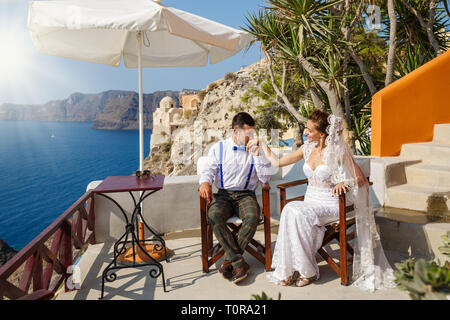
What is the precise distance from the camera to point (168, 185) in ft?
13.5

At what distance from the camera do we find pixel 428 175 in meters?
3.90

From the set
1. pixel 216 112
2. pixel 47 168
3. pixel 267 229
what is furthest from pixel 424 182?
pixel 47 168

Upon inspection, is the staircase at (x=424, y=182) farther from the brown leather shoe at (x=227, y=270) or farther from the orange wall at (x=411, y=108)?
the brown leather shoe at (x=227, y=270)

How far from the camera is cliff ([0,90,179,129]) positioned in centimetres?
14088

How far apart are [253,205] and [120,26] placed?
193cm

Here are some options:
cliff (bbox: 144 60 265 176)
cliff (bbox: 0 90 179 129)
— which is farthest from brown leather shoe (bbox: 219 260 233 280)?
cliff (bbox: 0 90 179 129)

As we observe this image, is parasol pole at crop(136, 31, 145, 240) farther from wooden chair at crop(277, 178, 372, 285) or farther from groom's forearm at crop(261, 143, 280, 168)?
wooden chair at crop(277, 178, 372, 285)

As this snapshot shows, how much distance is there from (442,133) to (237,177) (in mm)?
3409

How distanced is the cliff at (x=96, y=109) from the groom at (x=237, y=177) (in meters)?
134

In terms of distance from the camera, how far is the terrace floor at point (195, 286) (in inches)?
103

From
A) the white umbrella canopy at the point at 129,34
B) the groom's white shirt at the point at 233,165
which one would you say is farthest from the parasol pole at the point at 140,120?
the groom's white shirt at the point at 233,165

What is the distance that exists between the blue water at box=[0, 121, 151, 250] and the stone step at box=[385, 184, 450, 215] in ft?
188

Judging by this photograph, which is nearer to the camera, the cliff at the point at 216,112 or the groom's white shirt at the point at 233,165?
the groom's white shirt at the point at 233,165
